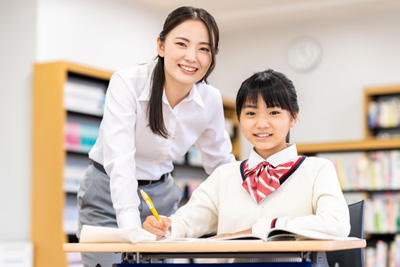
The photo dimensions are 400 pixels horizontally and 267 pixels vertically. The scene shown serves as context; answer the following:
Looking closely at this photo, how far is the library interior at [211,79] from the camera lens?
5.44 metres

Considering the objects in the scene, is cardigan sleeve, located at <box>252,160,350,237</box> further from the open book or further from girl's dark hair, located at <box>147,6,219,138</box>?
girl's dark hair, located at <box>147,6,219,138</box>

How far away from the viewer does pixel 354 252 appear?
2.04 metres

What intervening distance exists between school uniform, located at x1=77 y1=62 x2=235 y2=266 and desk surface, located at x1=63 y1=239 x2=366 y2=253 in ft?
1.76

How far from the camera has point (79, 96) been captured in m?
5.53

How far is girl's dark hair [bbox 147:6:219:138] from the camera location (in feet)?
7.35

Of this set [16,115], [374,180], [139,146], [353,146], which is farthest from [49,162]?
[139,146]

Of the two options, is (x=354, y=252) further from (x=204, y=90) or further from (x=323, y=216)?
(x=204, y=90)

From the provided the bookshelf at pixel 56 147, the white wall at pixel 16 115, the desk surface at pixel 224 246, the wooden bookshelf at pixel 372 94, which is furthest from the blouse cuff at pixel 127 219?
the wooden bookshelf at pixel 372 94

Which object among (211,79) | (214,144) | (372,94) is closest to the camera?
(214,144)

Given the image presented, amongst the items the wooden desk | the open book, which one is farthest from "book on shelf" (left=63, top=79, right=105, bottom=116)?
the open book

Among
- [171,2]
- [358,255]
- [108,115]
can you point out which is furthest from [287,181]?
[171,2]

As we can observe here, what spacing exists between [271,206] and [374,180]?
480 cm

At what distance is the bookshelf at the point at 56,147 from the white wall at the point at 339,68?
2591 mm

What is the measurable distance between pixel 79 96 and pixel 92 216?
3.20 m
